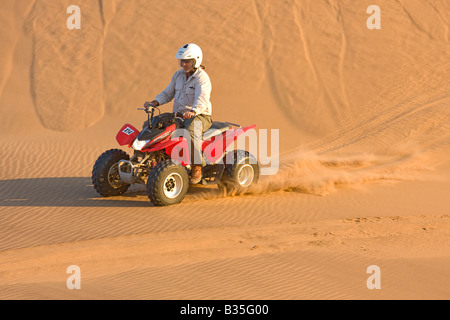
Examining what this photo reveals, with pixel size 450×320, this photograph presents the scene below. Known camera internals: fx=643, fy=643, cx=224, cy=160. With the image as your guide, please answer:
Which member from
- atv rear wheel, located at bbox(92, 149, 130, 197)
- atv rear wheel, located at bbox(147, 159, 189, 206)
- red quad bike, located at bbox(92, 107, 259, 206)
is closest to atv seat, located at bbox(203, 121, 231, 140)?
red quad bike, located at bbox(92, 107, 259, 206)

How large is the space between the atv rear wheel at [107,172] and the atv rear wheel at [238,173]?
155cm

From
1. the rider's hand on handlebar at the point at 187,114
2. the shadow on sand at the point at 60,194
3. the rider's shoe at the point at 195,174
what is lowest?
the shadow on sand at the point at 60,194

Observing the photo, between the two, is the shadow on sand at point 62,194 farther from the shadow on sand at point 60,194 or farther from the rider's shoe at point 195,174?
the rider's shoe at point 195,174

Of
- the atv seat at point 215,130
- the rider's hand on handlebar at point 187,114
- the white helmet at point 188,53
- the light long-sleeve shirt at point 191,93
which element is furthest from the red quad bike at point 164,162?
the white helmet at point 188,53

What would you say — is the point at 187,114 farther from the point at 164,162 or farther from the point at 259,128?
the point at 259,128

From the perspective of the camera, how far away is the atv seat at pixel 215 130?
31.0 feet

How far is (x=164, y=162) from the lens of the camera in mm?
8844

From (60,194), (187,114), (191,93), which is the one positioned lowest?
(60,194)

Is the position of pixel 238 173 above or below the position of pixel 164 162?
below

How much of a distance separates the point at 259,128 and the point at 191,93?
7.10m

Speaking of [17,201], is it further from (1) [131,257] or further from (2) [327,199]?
(2) [327,199]

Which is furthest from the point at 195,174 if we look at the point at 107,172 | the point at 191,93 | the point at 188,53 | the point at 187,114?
the point at 188,53

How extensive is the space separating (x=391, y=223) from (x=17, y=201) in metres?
5.49
